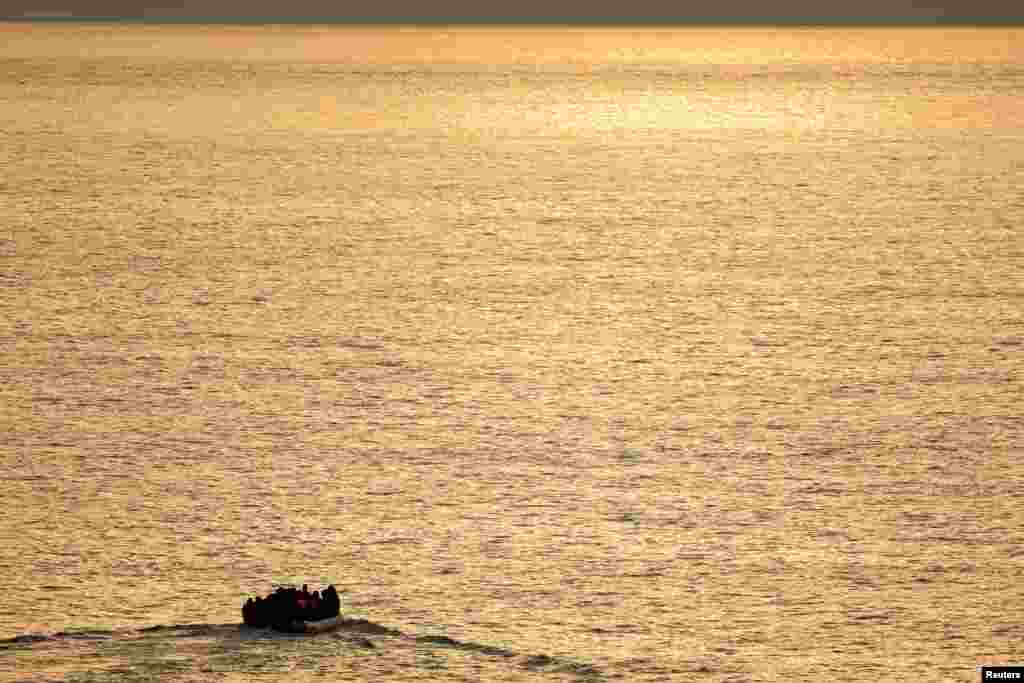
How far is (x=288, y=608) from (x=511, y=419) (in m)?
5.05

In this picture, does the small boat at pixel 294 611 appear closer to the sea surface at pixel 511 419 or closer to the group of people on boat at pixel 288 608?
the group of people on boat at pixel 288 608

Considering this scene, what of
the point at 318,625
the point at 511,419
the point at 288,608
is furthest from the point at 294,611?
the point at 511,419

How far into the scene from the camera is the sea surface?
10.5m

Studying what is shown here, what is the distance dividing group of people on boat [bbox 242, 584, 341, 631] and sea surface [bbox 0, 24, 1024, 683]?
0.12 metres

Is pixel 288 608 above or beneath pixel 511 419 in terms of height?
beneath

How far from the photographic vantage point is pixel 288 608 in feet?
33.2

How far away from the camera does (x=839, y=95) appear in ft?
225

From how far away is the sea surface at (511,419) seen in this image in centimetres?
1050

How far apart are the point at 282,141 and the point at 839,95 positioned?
33275mm

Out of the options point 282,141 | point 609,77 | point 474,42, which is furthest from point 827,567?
point 474,42

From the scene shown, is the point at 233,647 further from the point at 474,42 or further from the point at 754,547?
the point at 474,42

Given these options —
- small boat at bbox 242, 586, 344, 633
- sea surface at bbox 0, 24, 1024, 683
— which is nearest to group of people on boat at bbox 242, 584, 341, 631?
small boat at bbox 242, 586, 344, 633

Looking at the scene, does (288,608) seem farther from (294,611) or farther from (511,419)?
(511,419)

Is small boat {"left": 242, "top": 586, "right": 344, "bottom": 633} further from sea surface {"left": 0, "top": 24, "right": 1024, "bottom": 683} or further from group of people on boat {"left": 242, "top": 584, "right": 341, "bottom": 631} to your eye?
sea surface {"left": 0, "top": 24, "right": 1024, "bottom": 683}
